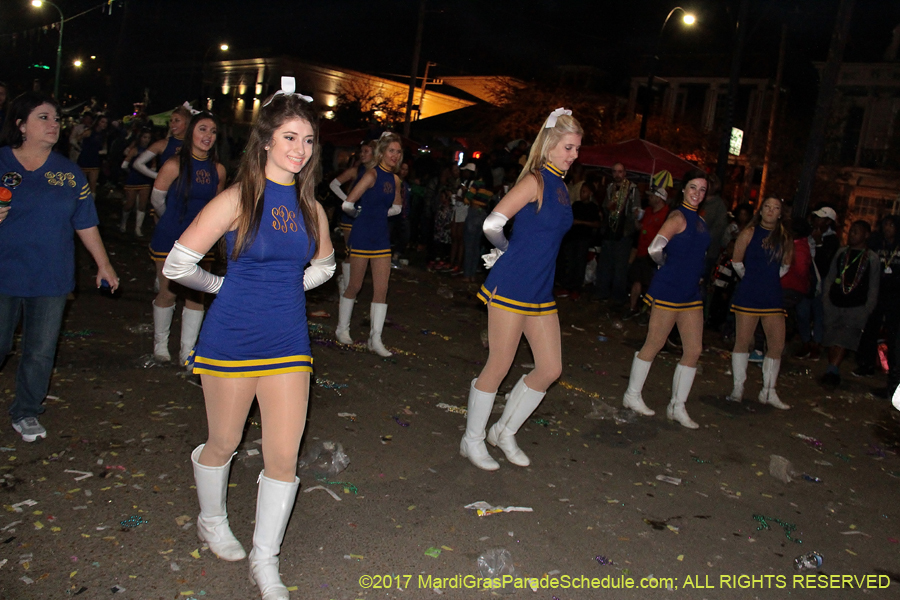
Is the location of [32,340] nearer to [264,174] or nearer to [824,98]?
[264,174]

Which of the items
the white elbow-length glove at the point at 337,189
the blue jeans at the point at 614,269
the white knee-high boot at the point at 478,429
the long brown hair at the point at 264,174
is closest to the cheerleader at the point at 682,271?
the white knee-high boot at the point at 478,429

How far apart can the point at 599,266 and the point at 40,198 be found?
9.35m

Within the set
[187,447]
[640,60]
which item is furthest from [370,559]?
[640,60]

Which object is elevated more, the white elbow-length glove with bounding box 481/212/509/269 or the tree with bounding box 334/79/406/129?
the tree with bounding box 334/79/406/129

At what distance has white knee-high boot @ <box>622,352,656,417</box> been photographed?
20.6ft

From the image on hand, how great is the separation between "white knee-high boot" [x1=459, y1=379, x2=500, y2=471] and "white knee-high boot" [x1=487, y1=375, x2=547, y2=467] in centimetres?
16

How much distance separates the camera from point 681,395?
628 cm

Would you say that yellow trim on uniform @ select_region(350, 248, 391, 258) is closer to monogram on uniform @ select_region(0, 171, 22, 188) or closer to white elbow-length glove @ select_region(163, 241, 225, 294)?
monogram on uniform @ select_region(0, 171, 22, 188)

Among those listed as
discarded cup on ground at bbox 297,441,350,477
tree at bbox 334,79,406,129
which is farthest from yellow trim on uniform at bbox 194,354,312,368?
tree at bbox 334,79,406,129

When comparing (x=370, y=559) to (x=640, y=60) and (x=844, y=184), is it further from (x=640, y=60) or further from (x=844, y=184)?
(x=640, y=60)

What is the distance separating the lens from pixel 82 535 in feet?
11.2

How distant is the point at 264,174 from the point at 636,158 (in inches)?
477

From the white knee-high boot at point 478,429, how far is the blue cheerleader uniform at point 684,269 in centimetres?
207

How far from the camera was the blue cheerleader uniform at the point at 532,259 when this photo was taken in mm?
4562
